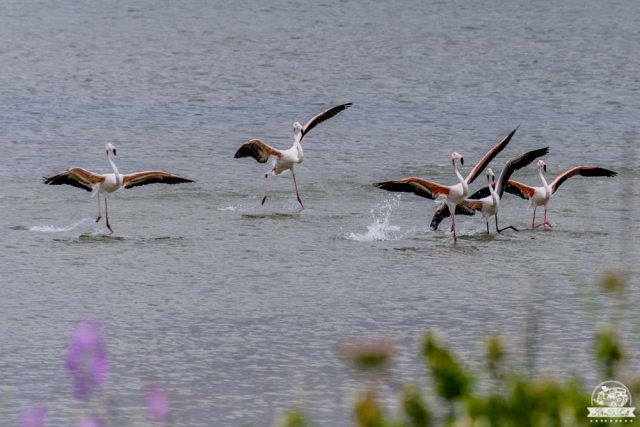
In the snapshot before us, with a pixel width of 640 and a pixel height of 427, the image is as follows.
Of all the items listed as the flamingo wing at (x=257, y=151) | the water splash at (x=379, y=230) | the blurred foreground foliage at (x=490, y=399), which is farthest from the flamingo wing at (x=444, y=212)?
the blurred foreground foliage at (x=490, y=399)

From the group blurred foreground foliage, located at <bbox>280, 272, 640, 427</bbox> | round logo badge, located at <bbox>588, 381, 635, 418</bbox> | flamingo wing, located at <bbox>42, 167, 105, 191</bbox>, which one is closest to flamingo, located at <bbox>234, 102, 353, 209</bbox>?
flamingo wing, located at <bbox>42, 167, 105, 191</bbox>

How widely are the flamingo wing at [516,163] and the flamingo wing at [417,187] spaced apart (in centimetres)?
54

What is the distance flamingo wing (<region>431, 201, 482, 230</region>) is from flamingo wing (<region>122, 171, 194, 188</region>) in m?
2.55

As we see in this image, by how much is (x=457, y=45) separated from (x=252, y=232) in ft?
58.4

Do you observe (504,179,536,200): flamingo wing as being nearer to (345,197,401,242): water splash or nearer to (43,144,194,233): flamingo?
(345,197,401,242): water splash

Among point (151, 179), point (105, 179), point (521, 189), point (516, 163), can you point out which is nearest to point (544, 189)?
point (521, 189)

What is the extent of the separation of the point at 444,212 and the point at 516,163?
3.06ft

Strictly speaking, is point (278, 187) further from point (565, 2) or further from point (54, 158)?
point (565, 2)

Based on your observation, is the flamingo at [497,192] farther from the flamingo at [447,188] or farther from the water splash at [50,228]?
the water splash at [50,228]

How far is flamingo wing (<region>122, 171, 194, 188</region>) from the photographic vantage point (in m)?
13.4

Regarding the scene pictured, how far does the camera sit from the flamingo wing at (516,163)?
1241 centimetres

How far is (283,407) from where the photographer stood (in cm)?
719

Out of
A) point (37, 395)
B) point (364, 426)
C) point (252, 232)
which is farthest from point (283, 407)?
point (252, 232)

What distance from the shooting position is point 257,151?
14.6 meters
